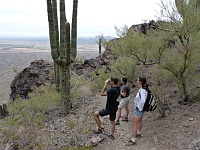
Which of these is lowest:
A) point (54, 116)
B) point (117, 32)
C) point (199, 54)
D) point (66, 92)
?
point (54, 116)

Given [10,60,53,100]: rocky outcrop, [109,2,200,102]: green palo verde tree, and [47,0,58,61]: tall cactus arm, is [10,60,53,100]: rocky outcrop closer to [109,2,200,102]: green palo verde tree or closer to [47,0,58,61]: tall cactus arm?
[47,0,58,61]: tall cactus arm

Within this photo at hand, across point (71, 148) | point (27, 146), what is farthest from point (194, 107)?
point (27, 146)

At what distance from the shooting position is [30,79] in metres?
19.7

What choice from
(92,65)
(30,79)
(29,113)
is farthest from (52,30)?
(92,65)

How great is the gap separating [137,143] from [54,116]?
6.02 metres

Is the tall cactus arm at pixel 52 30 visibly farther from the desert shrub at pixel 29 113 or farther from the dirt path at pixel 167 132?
the dirt path at pixel 167 132

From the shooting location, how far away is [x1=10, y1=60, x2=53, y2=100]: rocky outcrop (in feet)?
62.6

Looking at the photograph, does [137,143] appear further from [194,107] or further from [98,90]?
[98,90]

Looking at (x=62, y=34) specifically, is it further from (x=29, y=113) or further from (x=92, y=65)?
(x=92, y=65)

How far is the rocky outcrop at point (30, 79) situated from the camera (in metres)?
19.1

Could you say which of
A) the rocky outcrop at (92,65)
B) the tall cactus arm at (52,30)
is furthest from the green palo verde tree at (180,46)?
the rocky outcrop at (92,65)

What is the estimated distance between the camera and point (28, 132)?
30.1 feet

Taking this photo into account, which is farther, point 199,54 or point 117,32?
point 117,32

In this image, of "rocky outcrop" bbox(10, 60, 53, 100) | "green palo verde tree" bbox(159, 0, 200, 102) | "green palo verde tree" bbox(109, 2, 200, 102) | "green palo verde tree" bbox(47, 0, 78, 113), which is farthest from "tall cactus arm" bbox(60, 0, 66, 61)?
"rocky outcrop" bbox(10, 60, 53, 100)
